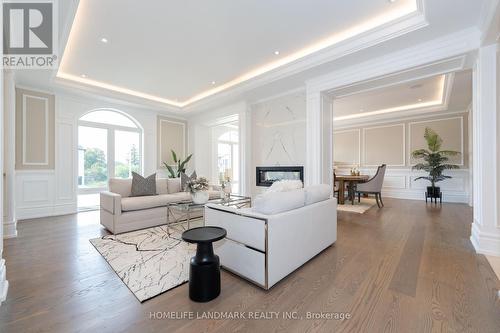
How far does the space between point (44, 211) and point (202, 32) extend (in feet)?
15.9

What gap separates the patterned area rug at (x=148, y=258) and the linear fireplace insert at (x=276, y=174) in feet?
8.28

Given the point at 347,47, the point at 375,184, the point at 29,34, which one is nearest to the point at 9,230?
the point at 29,34

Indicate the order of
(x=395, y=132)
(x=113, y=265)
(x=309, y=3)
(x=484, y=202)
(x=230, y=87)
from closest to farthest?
(x=113, y=265) → (x=309, y=3) → (x=484, y=202) → (x=230, y=87) → (x=395, y=132)

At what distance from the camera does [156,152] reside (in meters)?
6.50

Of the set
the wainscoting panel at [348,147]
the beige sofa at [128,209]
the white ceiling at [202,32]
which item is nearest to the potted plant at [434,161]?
the wainscoting panel at [348,147]

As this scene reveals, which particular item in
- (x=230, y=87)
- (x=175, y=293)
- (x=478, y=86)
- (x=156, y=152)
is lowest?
(x=175, y=293)

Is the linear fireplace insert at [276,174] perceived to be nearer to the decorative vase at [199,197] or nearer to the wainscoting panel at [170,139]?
the decorative vase at [199,197]

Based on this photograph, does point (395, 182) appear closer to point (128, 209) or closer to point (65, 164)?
point (128, 209)

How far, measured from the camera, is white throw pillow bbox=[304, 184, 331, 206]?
2.42m

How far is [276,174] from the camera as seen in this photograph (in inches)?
208

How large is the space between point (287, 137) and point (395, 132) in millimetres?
4307

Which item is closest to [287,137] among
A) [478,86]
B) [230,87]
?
[230,87]

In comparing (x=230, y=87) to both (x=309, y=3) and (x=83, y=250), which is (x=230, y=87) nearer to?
(x=309, y=3)

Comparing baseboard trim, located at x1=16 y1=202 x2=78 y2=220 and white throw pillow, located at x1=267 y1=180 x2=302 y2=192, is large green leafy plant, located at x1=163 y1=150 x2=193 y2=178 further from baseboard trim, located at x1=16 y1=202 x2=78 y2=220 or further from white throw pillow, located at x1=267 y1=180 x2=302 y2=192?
white throw pillow, located at x1=267 y1=180 x2=302 y2=192
